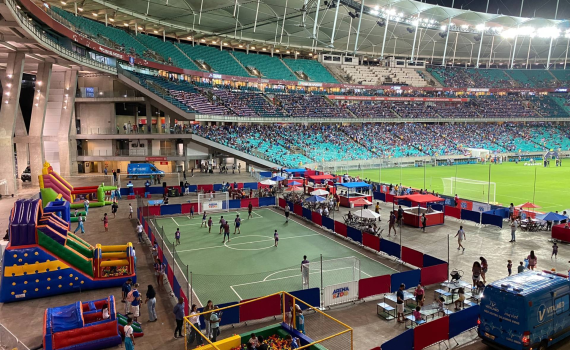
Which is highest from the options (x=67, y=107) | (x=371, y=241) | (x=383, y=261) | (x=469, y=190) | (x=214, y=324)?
(x=67, y=107)

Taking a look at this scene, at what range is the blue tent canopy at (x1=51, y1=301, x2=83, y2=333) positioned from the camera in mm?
12938

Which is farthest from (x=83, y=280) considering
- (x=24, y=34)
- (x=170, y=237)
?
(x=24, y=34)

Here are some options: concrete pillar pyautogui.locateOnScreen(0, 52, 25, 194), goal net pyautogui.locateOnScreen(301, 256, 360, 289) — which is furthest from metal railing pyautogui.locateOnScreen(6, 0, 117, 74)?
goal net pyautogui.locateOnScreen(301, 256, 360, 289)

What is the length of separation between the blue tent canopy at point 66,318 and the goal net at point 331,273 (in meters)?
8.73

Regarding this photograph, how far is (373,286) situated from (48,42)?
1353 inches

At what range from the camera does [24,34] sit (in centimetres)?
3066

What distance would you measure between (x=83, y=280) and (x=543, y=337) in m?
17.7

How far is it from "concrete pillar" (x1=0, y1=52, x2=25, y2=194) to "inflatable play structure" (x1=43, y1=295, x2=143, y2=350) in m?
27.1

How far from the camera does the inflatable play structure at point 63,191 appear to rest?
28000 mm

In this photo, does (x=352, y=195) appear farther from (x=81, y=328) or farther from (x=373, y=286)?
(x=81, y=328)

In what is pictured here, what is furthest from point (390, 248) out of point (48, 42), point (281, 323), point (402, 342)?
point (48, 42)

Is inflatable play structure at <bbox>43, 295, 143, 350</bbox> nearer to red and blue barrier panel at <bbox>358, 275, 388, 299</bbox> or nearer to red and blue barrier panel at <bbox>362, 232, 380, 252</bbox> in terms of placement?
red and blue barrier panel at <bbox>358, 275, 388, 299</bbox>

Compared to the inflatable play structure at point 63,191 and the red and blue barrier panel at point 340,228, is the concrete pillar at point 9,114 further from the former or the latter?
the red and blue barrier panel at point 340,228

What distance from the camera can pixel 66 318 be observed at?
43.9 feet
